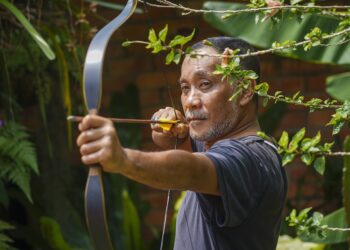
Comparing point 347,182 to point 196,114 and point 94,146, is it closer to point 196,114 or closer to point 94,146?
point 196,114

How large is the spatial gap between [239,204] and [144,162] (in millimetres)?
394

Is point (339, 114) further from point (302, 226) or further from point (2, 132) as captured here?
point (2, 132)

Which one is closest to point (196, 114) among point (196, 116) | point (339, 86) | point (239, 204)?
point (196, 116)

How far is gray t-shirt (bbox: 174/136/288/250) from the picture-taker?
198cm

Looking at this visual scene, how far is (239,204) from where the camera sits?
2.02 metres

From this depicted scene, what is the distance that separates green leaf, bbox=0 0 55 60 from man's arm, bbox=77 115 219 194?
3.94 feet

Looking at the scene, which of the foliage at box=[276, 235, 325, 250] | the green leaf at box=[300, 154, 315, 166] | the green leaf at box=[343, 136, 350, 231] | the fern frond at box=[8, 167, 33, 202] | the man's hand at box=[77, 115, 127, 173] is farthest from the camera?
the foliage at box=[276, 235, 325, 250]

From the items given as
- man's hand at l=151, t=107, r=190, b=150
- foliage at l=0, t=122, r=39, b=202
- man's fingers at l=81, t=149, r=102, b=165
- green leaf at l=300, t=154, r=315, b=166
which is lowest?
foliage at l=0, t=122, r=39, b=202

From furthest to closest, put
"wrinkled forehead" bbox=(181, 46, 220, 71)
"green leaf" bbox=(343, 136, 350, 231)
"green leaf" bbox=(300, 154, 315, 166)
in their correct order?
"green leaf" bbox=(343, 136, 350, 231) < "wrinkled forehead" bbox=(181, 46, 220, 71) < "green leaf" bbox=(300, 154, 315, 166)

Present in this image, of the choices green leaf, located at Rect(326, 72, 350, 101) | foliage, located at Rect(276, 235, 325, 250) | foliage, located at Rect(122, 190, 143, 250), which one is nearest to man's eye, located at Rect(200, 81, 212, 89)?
green leaf, located at Rect(326, 72, 350, 101)

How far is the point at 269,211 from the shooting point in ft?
7.16

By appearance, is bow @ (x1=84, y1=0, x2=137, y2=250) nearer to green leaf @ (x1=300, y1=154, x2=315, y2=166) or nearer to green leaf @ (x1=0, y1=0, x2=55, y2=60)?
→ green leaf @ (x1=300, y1=154, x2=315, y2=166)

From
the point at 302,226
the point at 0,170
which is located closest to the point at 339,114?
the point at 302,226

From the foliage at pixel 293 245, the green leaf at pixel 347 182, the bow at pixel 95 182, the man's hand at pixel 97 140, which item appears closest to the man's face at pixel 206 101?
the bow at pixel 95 182
